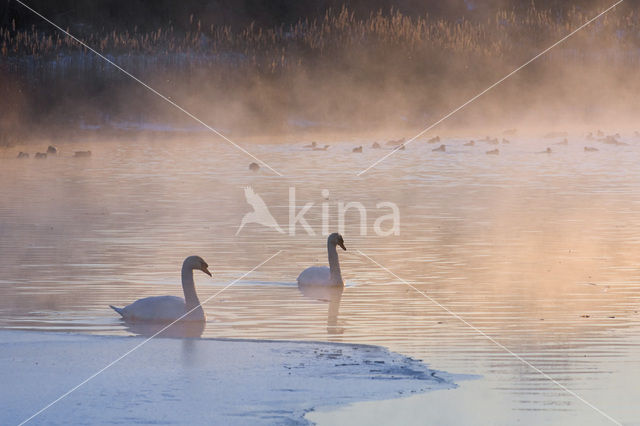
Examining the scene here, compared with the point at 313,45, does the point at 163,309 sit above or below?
below

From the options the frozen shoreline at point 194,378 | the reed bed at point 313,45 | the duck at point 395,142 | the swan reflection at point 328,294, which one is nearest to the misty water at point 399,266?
the swan reflection at point 328,294

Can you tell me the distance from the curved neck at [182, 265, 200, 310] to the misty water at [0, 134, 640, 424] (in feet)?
0.62

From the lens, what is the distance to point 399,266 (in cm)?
1339

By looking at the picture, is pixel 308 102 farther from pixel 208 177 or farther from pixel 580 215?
pixel 580 215

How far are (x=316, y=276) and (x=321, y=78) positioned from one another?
24575 millimetres

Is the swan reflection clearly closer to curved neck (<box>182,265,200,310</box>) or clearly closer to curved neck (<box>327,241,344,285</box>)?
curved neck (<box>327,241,344,285</box>)

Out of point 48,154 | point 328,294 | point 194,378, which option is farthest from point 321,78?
point 194,378

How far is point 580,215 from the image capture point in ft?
59.6

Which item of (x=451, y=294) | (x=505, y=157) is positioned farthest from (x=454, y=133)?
(x=451, y=294)

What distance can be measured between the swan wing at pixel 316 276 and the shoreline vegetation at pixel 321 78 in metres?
22.2

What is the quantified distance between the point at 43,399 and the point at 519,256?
25.0 feet

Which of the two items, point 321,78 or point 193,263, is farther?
point 321,78

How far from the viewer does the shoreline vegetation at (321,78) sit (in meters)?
34.7

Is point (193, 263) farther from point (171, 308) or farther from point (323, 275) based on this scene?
point (323, 275)
